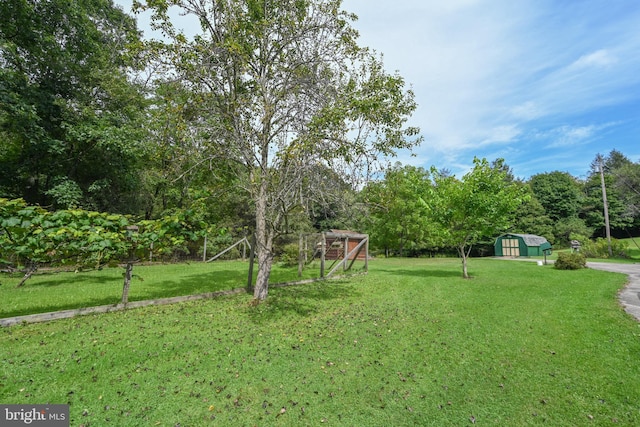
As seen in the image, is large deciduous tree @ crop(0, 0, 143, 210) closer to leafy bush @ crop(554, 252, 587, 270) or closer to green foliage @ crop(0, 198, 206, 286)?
green foliage @ crop(0, 198, 206, 286)

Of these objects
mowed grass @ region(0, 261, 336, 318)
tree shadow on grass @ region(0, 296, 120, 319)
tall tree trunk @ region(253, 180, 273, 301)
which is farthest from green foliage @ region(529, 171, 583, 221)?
tree shadow on grass @ region(0, 296, 120, 319)

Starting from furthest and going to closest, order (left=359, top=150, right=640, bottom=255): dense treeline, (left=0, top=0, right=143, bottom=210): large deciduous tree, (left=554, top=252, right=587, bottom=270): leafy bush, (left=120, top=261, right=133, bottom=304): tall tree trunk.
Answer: (left=359, top=150, right=640, bottom=255): dense treeline → (left=554, top=252, right=587, bottom=270): leafy bush → (left=0, top=0, right=143, bottom=210): large deciduous tree → (left=120, top=261, right=133, bottom=304): tall tree trunk

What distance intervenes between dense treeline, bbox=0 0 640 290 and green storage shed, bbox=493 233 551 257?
22.4 m

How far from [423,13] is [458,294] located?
27.6 feet

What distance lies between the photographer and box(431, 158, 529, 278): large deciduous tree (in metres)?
12.5

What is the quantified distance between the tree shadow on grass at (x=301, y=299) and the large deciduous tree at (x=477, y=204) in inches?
230

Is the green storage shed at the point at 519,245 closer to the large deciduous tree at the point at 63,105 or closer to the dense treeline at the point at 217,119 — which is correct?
the dense treeline at the point at 217,119

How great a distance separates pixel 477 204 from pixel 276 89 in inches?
378

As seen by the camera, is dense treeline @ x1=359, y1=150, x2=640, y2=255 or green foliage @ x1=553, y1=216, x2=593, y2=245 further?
green foliage @ x1=553, y1=216, x2=593, y2=245

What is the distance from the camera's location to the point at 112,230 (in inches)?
233

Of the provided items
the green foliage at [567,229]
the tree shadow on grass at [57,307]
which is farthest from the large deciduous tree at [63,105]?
the green foliage at [567,229]

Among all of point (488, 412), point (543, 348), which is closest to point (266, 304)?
point (488, 412)

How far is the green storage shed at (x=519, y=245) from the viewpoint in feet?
101

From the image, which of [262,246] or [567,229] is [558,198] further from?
[262,246]
